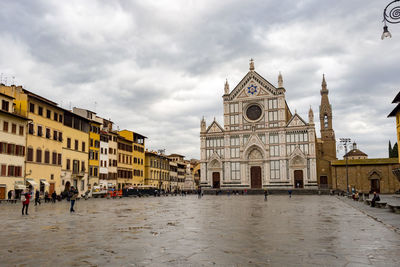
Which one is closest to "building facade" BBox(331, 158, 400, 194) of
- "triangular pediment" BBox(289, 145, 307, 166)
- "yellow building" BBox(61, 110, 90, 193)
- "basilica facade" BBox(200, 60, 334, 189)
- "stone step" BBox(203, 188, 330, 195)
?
"basilica facade" BBox(200, 60, 334, 189)

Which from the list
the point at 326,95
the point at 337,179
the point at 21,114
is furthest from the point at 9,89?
the point at 326,95

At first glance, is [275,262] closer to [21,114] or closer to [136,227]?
[136,227]

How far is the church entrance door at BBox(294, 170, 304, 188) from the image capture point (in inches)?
2773

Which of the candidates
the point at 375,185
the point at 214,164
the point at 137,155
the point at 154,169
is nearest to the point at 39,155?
the point at 137,155

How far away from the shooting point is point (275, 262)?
7.84m

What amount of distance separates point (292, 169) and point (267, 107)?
13.9 m

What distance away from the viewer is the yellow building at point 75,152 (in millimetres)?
48875

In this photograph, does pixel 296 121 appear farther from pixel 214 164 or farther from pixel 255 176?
pixel 214 164

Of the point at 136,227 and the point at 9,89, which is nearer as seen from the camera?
the point at 136,227

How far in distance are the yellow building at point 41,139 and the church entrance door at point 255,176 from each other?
40.5 metres

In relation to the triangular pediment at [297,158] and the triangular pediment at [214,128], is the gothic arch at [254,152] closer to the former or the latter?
the triangular pediment at [297,158]

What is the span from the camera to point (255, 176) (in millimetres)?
74625

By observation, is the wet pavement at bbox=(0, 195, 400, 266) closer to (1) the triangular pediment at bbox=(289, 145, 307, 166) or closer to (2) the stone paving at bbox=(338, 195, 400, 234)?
(2) the stone paving at bbox=(338, 195, 400, 234)

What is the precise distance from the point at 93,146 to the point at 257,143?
111 feet
